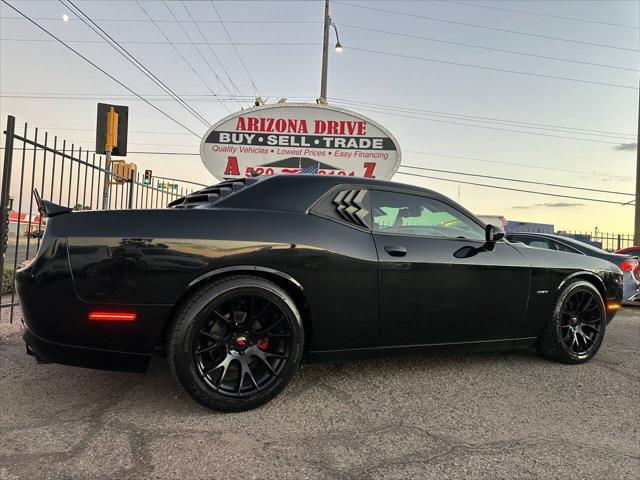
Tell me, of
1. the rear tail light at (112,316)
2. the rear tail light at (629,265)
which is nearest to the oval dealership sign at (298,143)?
the rear tail light at (629,265)

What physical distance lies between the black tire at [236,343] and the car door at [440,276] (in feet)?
2.39

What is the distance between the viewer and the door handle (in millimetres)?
3039

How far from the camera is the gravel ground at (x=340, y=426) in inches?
82.9

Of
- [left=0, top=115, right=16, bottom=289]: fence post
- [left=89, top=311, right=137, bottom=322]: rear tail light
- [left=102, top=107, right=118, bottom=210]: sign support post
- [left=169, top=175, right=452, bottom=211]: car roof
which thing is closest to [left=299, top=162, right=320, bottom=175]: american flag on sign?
[left=102, top=107, right=118, bottom=210]: sign support post

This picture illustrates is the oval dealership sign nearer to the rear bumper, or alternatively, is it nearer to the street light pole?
the rear bumper

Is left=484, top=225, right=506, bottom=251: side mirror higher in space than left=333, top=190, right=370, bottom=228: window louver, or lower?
lower

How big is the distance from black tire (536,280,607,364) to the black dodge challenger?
0.66 ft

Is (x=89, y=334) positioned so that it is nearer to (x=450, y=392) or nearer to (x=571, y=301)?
(x=450, y=392)

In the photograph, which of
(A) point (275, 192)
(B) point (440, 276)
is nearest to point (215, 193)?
(A) point (275, 192)

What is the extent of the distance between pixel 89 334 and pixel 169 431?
0.71m

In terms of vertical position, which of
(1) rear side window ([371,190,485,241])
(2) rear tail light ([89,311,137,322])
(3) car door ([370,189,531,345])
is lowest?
(2) rear tail light ([89,311,137,322])

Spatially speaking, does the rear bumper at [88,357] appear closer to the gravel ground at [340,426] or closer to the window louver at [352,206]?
the gravel ground at [340,426]

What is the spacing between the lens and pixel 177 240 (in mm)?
2545

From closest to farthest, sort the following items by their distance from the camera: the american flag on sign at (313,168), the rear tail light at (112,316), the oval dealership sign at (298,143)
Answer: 1. the rear tail light at (112,316)
2. the oval dealership sign at (298,143)
3. the american flag on sign at (313,168)
